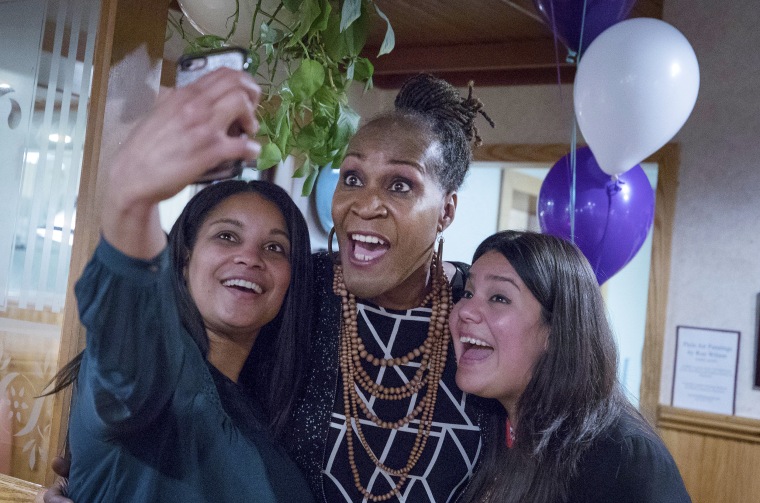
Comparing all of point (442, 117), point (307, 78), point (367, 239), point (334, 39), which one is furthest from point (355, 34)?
point (367, 239)

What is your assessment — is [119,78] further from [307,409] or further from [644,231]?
[644,231]

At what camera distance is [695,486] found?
3764mm

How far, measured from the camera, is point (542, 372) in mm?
1680

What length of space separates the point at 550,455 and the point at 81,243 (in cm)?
109

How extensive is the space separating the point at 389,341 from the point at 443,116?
0.52 metres

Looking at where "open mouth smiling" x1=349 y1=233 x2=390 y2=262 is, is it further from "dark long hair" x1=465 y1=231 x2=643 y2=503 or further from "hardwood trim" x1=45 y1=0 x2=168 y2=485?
"hardwood trim" x1=45 y1=0 x2=168 y2=485

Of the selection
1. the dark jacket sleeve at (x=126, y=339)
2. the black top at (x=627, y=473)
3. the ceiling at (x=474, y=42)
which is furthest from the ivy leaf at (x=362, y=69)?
the ceiling at (x=474, y=42)

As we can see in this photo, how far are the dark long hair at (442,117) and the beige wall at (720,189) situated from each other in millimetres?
2195

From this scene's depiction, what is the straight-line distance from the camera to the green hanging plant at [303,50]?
1736 millimetres

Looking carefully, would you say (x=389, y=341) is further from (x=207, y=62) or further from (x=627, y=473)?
(x=207, y=62)

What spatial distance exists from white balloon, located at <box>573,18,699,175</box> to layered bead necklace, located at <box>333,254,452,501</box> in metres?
1.06

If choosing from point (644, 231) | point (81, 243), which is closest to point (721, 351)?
point (644, 231)

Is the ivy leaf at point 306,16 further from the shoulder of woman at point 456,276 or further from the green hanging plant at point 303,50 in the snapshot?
the shoulder of woman at point 456,276

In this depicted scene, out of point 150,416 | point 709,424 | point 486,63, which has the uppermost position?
point 486,63
